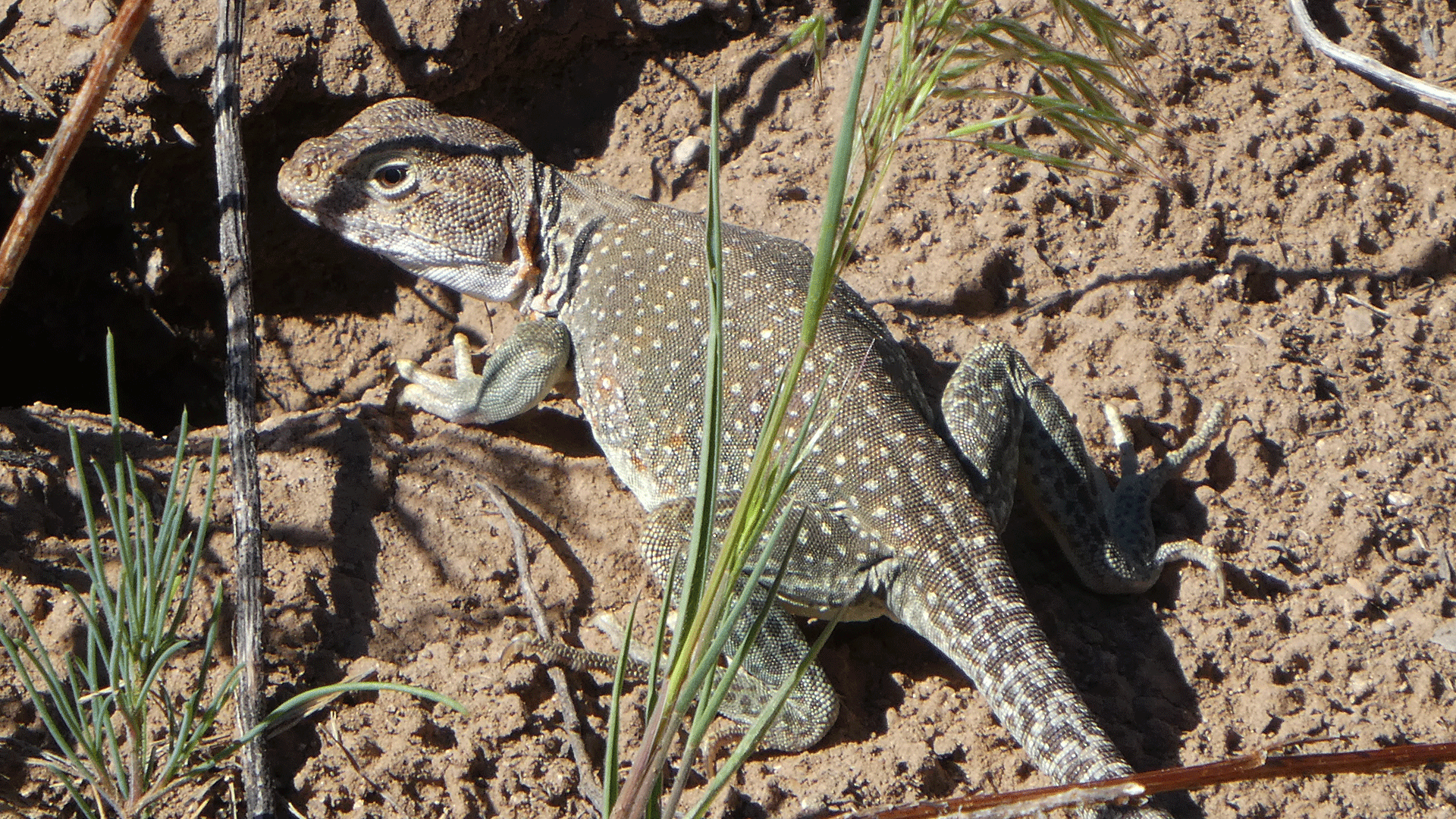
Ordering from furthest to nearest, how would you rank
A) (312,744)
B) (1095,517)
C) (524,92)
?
(524,92)
(1095,517)
(312,744)

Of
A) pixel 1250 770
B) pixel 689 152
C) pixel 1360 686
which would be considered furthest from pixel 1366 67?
pixel 1250 770

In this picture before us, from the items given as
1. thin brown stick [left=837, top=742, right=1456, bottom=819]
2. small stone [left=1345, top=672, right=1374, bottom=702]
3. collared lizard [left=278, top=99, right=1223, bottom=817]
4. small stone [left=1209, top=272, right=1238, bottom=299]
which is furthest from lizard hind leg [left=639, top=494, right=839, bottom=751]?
small stone [left=1209, top=272, right=1238, bottom=299]

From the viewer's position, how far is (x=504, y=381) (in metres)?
3.70

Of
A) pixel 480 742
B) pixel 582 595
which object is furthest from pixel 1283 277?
pixel 480 742

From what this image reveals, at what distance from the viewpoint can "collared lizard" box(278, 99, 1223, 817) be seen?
2.99 meters

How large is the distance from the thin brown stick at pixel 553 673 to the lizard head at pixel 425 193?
1054 millimetres

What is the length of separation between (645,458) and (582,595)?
1.67ft

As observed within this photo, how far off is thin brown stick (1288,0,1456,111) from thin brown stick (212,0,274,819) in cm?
431

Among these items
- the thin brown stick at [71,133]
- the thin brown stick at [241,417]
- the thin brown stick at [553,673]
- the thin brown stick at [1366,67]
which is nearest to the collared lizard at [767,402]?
the thin brown stick at [553,673]

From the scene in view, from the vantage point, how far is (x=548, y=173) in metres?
4.22

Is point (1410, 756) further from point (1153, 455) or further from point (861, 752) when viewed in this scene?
point (1153, 455)

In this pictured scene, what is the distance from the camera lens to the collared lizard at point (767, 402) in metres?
2.99

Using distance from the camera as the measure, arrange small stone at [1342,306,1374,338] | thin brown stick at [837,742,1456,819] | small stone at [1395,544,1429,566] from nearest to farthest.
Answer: thin brown stick at [837,742,1456,819]
small stone at [1395,544,1429,566]
small stone at [1342,306,1374,338]

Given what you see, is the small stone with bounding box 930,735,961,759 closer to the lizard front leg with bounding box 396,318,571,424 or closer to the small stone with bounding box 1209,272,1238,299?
the lizard front leg with bounding box 396,318,571,424
